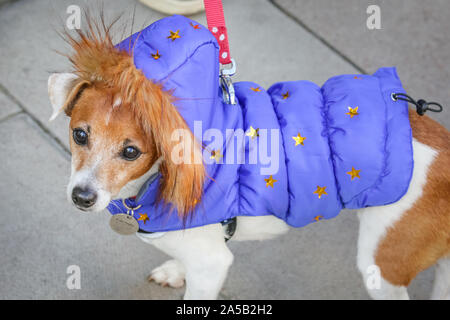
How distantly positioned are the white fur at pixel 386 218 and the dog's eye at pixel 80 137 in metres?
1.18

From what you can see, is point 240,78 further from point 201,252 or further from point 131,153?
point 131,153

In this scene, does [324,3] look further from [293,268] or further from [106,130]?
[106,130]

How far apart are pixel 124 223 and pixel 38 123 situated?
148 centimetres

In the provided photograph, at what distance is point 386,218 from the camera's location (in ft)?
6.35

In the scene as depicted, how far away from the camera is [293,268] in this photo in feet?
8.99

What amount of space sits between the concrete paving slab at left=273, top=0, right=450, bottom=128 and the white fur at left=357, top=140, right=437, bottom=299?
1.69 m

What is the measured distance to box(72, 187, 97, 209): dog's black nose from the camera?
5.31 feet

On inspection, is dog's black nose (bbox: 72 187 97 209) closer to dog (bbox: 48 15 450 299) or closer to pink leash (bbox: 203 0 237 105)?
dog (bbox: 48 15 450 299)

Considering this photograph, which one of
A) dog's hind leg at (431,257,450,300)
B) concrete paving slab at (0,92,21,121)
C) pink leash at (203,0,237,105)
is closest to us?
pink leash at (203,0,237,105)

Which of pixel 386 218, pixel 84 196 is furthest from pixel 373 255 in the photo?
pixel 84 196

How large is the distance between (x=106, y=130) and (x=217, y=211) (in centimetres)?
52

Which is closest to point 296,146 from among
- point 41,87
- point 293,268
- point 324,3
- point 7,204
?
point 293,268

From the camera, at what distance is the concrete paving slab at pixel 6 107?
312 centimetres

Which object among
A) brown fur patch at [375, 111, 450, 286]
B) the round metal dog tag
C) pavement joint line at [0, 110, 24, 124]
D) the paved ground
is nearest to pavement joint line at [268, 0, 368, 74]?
the paved ground
